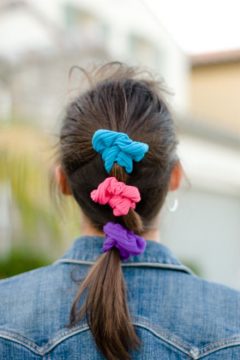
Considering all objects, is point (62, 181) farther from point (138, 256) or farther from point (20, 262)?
point (20, 262)

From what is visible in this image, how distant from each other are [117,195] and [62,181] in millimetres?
293

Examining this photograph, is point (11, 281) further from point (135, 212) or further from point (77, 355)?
point (135, 212)

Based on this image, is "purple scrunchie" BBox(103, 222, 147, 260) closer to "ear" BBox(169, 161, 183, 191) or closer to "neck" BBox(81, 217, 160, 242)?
"neck" BBox(81, 217, 160, 242)

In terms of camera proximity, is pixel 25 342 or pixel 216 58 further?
pixel 216 58

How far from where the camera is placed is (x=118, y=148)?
5.44 ft

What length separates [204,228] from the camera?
1261 centimetres

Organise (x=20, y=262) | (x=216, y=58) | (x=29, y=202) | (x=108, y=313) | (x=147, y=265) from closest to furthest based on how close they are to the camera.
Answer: (x=108, y=313) < (x=147, y=265) < (x=29, y=202) < (x=20, y=262) < (x=216, y=58)

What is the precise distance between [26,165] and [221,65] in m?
16.5

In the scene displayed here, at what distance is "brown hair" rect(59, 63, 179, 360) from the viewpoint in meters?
1.64

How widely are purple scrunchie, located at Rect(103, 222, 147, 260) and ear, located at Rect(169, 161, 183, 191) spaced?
216mm

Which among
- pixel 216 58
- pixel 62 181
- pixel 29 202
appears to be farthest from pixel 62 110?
pixel 216 58

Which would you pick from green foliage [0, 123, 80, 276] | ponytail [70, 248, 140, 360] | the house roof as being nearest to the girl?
ponytail [70, 248, 140, 360]

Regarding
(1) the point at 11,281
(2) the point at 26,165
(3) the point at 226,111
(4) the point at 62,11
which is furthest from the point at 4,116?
(3) the point at 226,111

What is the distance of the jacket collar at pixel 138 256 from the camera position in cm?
184
